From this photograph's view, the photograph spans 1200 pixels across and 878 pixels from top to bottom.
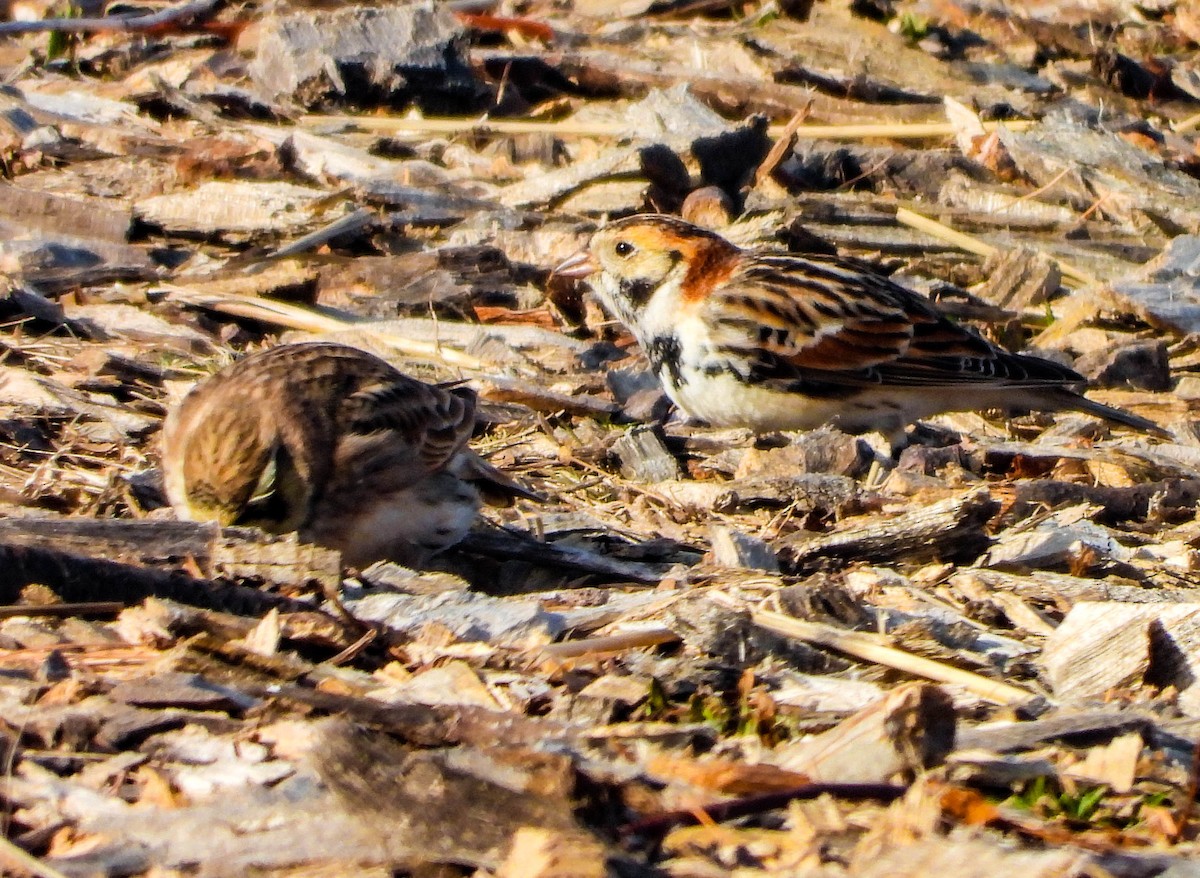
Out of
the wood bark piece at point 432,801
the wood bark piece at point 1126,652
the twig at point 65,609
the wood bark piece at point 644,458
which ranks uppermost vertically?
the wood bark piece at point 432,801

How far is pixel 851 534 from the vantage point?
19.3ft

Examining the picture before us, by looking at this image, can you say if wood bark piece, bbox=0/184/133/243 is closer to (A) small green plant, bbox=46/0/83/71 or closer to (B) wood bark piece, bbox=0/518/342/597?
(A) small green plant, bbox=46/0/83/71

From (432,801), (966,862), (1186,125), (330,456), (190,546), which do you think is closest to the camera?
(966,862)

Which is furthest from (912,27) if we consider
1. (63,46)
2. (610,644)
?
(610,644)

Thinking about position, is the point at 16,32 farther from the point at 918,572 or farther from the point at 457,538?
the point at 918,572

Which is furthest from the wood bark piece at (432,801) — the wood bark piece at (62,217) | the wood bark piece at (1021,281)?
the wood bark piece at (1021,281)

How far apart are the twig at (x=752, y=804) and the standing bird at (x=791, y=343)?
4.11m

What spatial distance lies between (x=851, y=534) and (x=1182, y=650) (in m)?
1.34

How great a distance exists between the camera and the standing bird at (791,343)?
7906 millimetres

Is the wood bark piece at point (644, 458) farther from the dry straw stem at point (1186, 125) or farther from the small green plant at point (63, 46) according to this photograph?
the small green plant at point (63, 46)

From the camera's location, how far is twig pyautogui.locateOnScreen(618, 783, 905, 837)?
3.65m

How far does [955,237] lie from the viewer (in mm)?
9750

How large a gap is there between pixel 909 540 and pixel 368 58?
19.4 feet

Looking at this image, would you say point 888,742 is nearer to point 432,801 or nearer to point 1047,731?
point 1047,731
